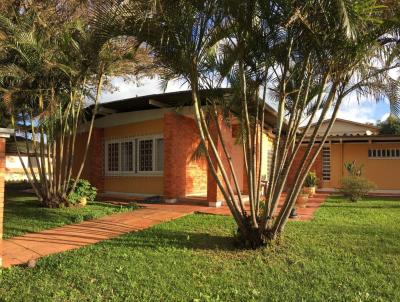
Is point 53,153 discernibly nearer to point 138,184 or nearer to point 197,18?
point 138,184

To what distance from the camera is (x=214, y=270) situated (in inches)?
219

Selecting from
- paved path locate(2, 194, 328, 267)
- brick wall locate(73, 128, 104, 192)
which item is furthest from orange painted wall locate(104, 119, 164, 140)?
paved path locate(2, 194, 328, 267)

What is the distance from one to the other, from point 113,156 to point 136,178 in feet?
5.94

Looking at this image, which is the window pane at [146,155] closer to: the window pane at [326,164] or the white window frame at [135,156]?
the white window frame at [135,156]

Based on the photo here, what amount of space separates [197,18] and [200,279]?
12.2ft

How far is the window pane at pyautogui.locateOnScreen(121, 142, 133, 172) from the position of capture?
15.5 meters

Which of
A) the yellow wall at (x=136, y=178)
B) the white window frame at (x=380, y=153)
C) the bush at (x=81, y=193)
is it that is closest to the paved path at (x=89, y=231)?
the bush at (x=81, y=193)

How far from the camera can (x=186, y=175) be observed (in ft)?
45.3

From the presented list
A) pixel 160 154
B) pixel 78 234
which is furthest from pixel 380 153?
pixel 78 234

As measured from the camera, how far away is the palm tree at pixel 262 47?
554 centimetres

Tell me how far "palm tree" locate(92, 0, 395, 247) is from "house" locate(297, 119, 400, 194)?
46.2 ft

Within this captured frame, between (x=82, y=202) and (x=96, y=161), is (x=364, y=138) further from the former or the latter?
(x=82, y=202)

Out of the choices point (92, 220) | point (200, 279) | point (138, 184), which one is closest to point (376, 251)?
point (200, 279)

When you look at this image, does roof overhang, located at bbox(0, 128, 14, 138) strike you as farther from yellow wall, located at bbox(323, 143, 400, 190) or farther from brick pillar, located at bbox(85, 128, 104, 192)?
yellow wall, located at bbox(323, 143, 400, 190)
